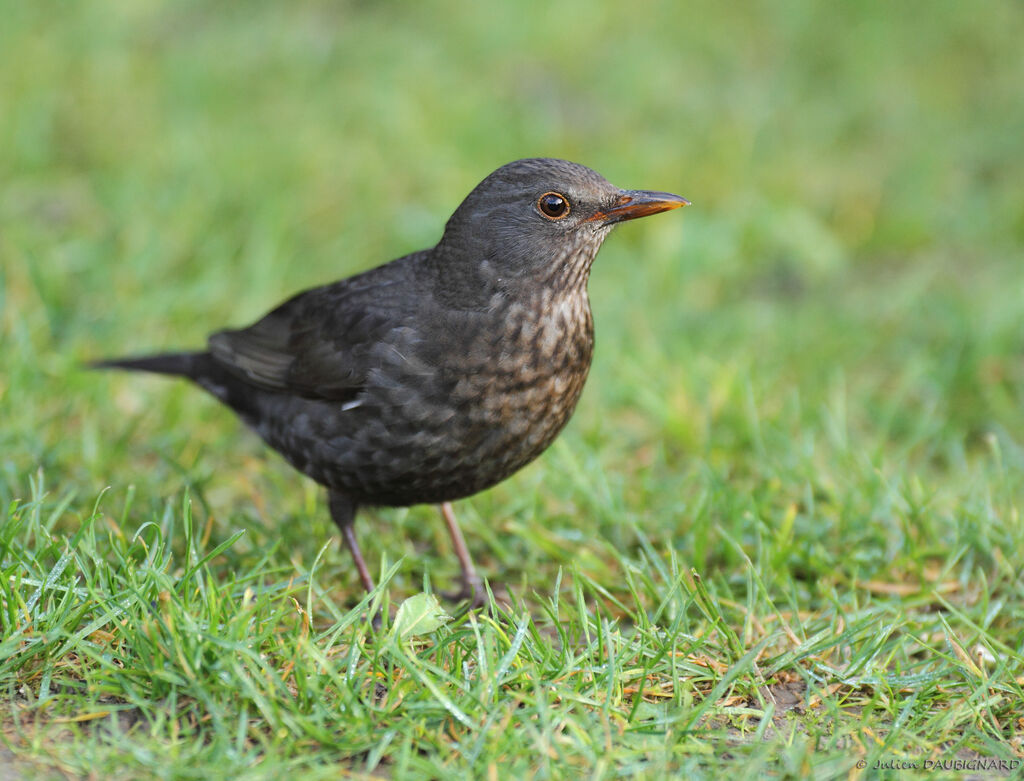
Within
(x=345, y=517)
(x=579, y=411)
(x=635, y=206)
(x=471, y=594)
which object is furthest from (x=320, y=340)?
(x=579, y=411)

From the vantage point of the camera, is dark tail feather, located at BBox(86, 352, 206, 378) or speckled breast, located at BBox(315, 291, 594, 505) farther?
dark tail feather, located at BBox(86, 352, 206, 378)

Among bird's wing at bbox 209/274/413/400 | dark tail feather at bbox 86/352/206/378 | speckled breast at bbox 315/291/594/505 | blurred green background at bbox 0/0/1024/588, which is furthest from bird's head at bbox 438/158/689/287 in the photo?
dark tail feather at bbox 86/352/206/378

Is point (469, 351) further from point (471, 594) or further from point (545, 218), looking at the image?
point (471, 594)

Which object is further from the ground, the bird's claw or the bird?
the bird

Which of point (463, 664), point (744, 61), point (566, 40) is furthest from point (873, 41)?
point (463, 664)

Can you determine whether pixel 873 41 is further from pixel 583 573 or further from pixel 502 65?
pixel 583 573

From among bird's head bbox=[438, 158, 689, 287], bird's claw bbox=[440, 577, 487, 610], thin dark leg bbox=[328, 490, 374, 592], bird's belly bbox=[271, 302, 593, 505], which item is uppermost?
bird's head bbox=[438, 158, 689, 287]

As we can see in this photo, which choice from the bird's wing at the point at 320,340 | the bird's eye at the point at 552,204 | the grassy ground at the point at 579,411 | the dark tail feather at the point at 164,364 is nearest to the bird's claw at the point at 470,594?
the grassy ground at the point at 579,411

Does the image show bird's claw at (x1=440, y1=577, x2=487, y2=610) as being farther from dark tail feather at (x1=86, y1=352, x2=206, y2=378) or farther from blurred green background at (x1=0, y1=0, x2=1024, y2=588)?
dark tail feather at (x1=86, y1=352, x2=206, y2=378)
